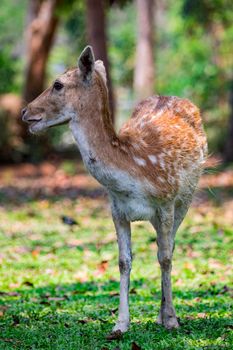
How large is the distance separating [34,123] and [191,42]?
28.7 meters

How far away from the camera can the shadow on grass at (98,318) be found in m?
6.62

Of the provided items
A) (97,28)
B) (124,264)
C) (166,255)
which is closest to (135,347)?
(124,264)

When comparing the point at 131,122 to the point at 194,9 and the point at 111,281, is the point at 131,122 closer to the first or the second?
the point at 111,281

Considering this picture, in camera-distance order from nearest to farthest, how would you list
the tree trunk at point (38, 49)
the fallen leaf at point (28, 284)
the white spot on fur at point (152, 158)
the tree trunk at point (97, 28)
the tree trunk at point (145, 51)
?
the white spot on fur at point (152, 158) → the fallen leaf at point (28, 284) → the tree trunk at point (97, 28) → the tree trunk at point (38, 49) → the tree trunk at point (145, 51)

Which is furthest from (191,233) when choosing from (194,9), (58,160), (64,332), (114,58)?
(114,58)

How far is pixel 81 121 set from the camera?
6.91 m

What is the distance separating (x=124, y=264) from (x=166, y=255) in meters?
0.39

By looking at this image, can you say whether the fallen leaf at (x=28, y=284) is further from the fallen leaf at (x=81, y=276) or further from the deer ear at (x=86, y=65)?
the deer ear at (x=86, y=65)

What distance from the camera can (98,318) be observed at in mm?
7715

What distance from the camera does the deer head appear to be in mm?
6906

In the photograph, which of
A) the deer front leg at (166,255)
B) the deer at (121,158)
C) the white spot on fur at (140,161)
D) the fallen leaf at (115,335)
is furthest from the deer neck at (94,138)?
the fallen leaf at (115,335)

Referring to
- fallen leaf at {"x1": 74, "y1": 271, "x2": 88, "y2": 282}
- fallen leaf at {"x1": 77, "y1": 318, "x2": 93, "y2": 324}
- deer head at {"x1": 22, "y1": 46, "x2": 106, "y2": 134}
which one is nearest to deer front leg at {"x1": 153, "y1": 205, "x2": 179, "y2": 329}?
fallen leaf at {"x1": 77, "y1": 318, "x2": 93, "y2": 324}

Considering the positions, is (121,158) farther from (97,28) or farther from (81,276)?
(97,28)

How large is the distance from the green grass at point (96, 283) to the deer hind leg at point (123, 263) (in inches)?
5.1
